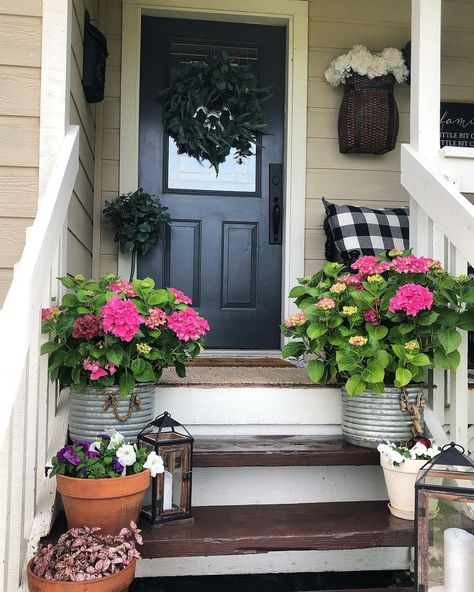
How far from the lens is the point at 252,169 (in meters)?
3.07

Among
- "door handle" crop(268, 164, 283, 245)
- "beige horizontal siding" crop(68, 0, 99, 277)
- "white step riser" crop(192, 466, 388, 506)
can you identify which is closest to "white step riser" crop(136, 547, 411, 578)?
"white step riser" crop(192, 466, 388, 506)

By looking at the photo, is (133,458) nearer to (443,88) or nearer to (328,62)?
(328,62)

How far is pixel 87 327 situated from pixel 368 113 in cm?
192

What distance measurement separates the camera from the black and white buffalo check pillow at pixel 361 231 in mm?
2631

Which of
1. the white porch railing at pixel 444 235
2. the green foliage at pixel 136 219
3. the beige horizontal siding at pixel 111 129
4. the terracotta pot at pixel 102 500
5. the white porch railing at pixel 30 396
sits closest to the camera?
the white porch railing at pixel 30 396

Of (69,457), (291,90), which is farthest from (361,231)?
(69,457)

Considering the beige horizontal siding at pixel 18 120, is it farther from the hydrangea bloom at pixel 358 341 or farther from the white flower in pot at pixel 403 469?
the white flower in pot at pixel 403 469

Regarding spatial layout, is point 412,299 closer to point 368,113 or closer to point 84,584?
point 84,584

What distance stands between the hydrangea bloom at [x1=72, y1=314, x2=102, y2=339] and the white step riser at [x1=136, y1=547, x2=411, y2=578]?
0.78 metres

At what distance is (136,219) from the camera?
2.80m

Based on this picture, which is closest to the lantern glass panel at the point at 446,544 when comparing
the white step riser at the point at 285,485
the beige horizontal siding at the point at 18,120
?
the white step riser at the point at 285,485

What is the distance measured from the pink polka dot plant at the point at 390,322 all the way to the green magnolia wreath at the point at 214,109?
139 centimetres

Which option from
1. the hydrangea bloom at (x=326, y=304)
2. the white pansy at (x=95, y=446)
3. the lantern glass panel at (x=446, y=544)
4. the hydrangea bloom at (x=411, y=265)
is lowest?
the lantern glass panel at (x=446, y=544)

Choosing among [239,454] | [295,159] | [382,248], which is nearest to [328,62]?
[295,159]
